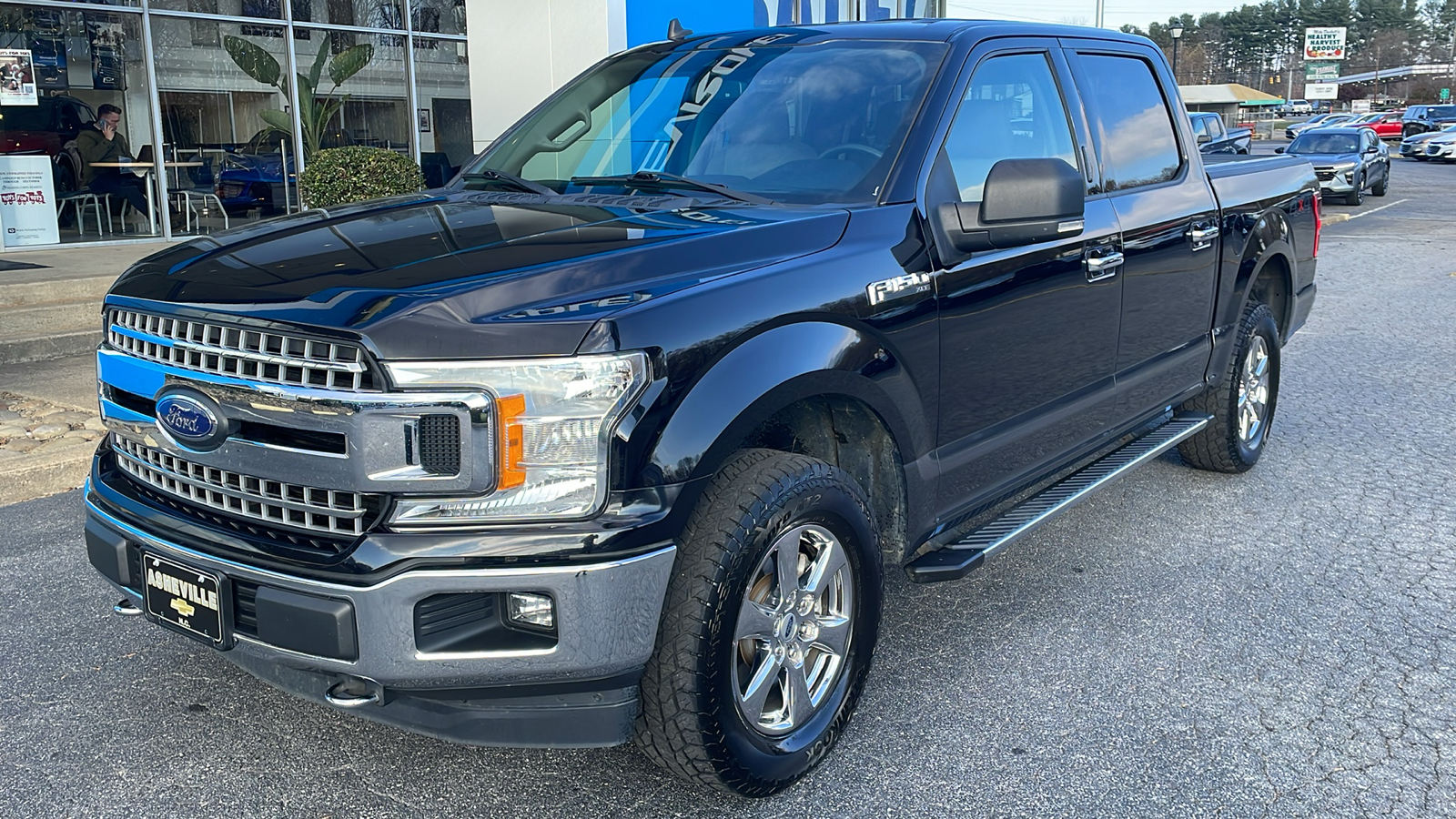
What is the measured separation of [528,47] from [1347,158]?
20.5 metres

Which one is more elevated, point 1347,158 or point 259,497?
point 1347,158

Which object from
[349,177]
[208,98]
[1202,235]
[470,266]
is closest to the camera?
[470,266]

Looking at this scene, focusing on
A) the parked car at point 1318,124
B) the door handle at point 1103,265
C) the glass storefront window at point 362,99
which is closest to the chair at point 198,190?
the glass storefront window at point 362,99

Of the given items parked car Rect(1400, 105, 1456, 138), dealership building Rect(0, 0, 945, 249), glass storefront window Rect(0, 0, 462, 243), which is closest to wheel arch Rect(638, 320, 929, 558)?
dealership building Rect(0, 0, 945, 249)

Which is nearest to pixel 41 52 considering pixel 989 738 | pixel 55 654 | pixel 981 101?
pixel 55 654

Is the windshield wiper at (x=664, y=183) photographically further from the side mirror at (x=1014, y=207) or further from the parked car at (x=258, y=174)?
the parked car at (x=258, y=174)

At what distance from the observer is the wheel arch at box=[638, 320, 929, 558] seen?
2582 millimetres

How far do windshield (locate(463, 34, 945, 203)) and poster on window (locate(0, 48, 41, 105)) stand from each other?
10.9m

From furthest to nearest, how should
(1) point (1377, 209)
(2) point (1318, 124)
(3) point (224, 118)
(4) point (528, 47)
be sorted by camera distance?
(2) point (1318, 124) < (1) point (1377, 209) < (3) point (224, 118) < (4) point (528, 47)

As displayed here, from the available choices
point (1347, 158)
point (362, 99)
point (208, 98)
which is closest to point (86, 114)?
point (208, 98)

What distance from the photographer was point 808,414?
3.21 meters

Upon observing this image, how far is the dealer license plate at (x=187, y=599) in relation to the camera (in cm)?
259

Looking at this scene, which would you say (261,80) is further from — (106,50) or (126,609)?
(126,609)

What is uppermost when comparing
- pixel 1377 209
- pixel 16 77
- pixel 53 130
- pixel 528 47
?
pixel 528 47
